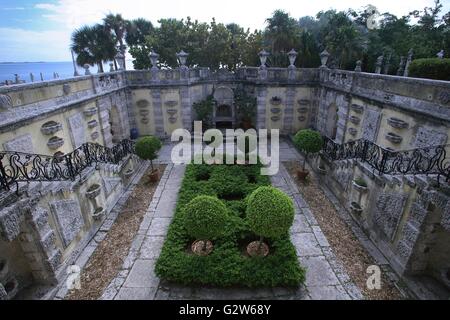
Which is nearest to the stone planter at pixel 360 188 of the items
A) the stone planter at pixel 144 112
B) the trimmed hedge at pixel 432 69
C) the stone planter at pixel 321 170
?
the stone planter at pixel 321 170

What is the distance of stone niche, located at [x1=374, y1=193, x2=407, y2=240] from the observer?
8.03 metres

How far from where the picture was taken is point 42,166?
8570 mm

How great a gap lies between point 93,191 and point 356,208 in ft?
34.4

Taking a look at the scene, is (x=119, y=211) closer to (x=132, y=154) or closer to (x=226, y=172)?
(x=132, y=154)

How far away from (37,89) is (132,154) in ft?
19.6

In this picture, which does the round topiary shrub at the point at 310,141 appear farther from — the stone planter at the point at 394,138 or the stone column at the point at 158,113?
the stone column at the point at 158,113

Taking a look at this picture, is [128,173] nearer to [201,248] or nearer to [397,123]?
[201,248]

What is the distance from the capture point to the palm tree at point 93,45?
2594 cm

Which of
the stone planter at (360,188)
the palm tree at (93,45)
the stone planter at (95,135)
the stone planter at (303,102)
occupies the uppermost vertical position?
the palm tree at (93,45)

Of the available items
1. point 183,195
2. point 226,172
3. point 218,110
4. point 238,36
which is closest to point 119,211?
point 183,195

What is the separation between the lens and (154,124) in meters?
19.7

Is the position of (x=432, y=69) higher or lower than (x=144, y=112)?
higher

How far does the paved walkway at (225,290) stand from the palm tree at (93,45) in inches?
876

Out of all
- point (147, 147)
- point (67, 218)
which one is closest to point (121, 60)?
point (147, 147)
